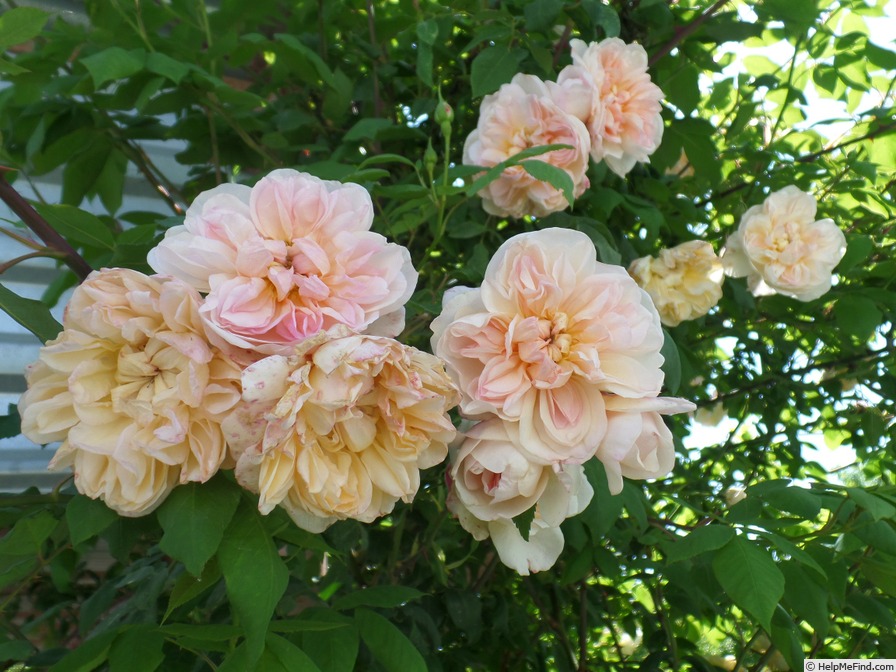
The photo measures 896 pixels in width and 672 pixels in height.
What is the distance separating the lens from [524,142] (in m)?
0.97

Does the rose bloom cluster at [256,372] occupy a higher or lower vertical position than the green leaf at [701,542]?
higher

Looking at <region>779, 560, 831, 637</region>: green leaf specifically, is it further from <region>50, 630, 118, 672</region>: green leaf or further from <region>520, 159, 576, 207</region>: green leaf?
<region>50, 630, 118, 672</region>: green leaf

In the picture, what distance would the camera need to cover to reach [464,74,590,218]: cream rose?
36.9 inches

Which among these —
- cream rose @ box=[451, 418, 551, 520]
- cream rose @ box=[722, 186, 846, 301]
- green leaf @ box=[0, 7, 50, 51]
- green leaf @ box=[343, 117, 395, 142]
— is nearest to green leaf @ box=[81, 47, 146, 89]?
green leaf @ box=[0, 7, 50, 51]

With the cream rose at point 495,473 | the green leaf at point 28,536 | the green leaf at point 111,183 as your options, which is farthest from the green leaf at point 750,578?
the green leaf at point 111,183

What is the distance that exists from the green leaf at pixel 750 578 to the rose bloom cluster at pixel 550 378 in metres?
0.16

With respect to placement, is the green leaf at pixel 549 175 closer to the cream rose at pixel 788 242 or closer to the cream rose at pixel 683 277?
the cream rose at pixel 683 277

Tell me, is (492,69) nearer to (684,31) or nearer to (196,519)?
(684,31)

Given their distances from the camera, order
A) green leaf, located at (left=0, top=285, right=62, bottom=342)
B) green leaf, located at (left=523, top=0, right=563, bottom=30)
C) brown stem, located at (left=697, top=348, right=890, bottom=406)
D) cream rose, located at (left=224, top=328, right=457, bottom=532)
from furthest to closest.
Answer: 1. brown stem, located at (left=697, top=348, right=890, bottom=406)
2. green leaf, located at (left=523, top=0, right=563, bottom=30)
3. green leaf, located at (left=0, top=285, right=62, bottom=342)
4. cream rose, located at (left=224, top=328, right=457, bottom=532)

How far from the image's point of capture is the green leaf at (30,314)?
60cm

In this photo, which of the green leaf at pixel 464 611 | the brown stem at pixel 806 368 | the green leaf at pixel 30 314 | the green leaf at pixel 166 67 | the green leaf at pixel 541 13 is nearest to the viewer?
the green leaf at pixel 30 314

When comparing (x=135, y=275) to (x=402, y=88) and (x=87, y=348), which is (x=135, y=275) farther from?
(x=402, y=88)

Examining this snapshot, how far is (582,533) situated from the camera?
972 millimetres

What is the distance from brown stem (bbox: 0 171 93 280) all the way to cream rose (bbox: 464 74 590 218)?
1.60 ft
